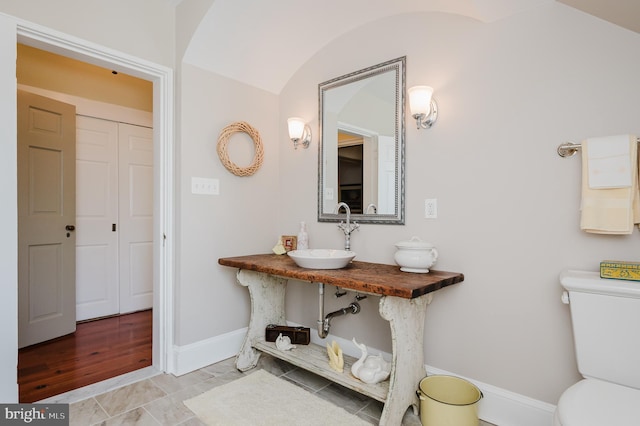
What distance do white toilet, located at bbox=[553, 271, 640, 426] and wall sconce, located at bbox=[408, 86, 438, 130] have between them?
106 cm

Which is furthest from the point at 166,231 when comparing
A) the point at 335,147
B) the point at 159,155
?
the point at 335,147

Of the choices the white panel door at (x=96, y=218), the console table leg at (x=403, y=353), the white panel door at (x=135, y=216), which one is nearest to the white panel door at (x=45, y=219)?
the white panel door at (x=96, y=218)

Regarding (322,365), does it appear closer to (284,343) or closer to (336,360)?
(336,360)

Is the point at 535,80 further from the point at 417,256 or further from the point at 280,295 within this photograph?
the point at 280,295

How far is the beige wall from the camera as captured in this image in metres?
2.96

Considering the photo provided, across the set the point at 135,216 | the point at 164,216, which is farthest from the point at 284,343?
the point at 135,216

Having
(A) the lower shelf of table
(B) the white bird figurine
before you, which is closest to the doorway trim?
(A) the lower shelf of table

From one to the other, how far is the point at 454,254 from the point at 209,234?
1.62 meters

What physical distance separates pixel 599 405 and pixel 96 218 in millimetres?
3905

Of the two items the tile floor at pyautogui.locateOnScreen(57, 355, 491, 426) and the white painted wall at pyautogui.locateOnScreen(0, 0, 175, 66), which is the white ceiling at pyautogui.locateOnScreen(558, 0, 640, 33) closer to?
the tile floor at pyautogui.locateOnScreen(57, 355, 491, 426)

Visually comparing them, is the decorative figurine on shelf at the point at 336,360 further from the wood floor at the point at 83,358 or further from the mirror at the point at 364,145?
the wood floor at the point at 83,358

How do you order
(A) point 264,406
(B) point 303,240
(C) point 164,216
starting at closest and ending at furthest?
1. (A) point 264,406
2. (C) point 164,216
3. (B) point 303,240

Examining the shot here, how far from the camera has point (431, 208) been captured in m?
2.03

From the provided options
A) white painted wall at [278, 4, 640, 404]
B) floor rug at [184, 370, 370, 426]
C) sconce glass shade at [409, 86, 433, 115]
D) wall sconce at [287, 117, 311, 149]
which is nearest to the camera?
white painted wall at [278, 4, 640, 404]
